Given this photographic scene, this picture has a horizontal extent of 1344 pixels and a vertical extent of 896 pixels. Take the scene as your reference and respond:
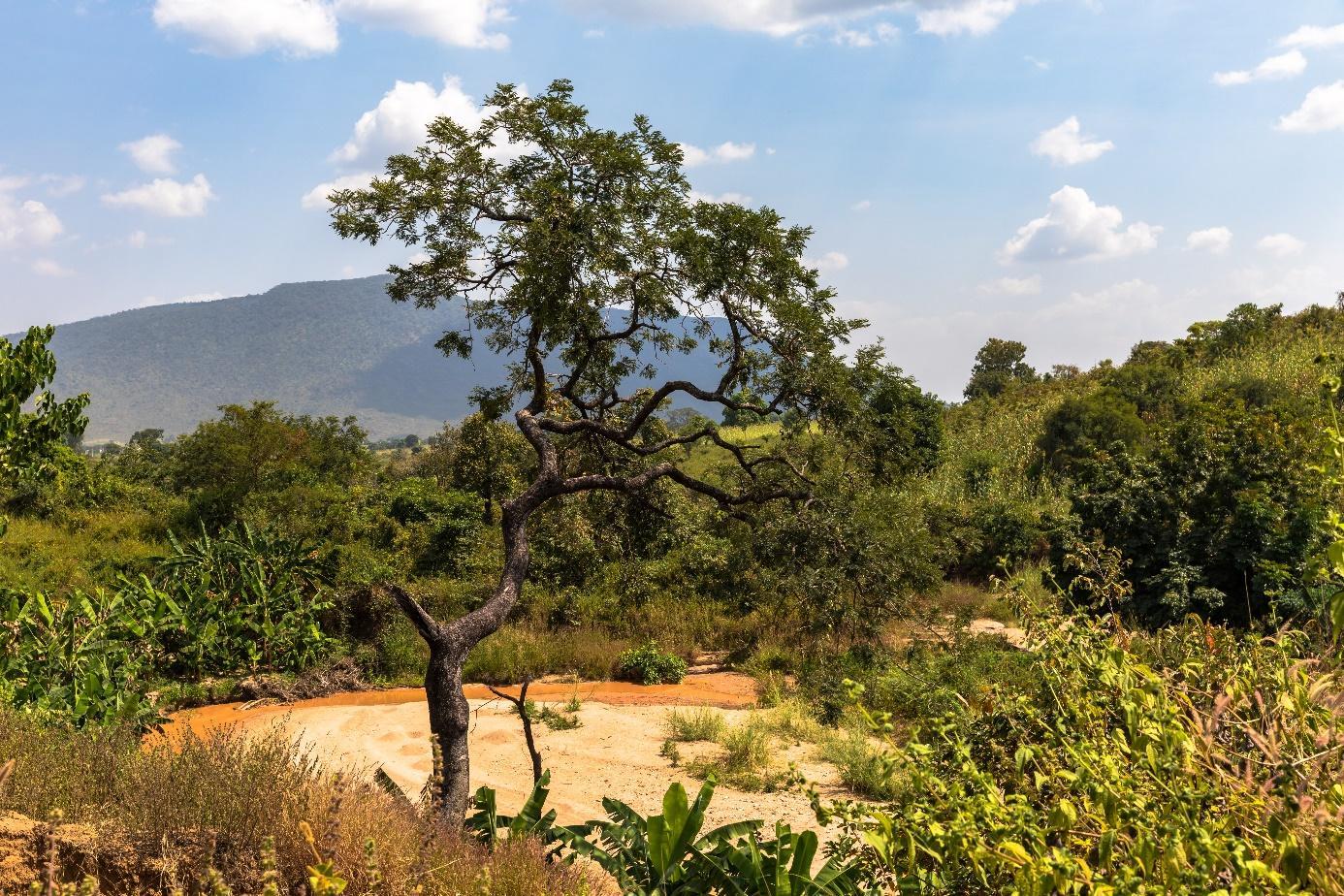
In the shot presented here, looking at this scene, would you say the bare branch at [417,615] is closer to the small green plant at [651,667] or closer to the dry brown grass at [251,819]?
the dry brown grass at [251,819]

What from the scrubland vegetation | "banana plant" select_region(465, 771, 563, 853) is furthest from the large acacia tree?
"banana plant" select_region(465, 771, 563, 853)

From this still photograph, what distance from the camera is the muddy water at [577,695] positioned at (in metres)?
10.3

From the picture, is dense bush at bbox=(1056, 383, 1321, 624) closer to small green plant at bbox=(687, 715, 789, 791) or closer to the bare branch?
small green plant at bbox=(687, 715, 789, 791)

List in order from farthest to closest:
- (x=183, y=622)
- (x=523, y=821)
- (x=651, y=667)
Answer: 1. (x=651, y=667)
2. (x=183, y=622)
3. (x=523, y=821)

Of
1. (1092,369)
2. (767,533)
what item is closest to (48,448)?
(767,533)

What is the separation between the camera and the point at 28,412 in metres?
9.29

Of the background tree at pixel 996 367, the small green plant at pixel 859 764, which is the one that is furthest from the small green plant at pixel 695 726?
the background tree at pixel 996 367

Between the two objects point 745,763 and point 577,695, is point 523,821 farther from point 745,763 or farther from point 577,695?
point 577,695

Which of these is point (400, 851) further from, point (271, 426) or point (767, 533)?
point (271, 426)

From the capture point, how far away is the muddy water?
10.3 meters

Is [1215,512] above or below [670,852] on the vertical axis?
above

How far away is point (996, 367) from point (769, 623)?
43.9 meters

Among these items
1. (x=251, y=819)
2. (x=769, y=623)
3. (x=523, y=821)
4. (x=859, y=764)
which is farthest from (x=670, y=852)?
(x=769, y=623)

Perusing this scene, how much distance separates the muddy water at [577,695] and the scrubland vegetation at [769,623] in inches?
16.7
